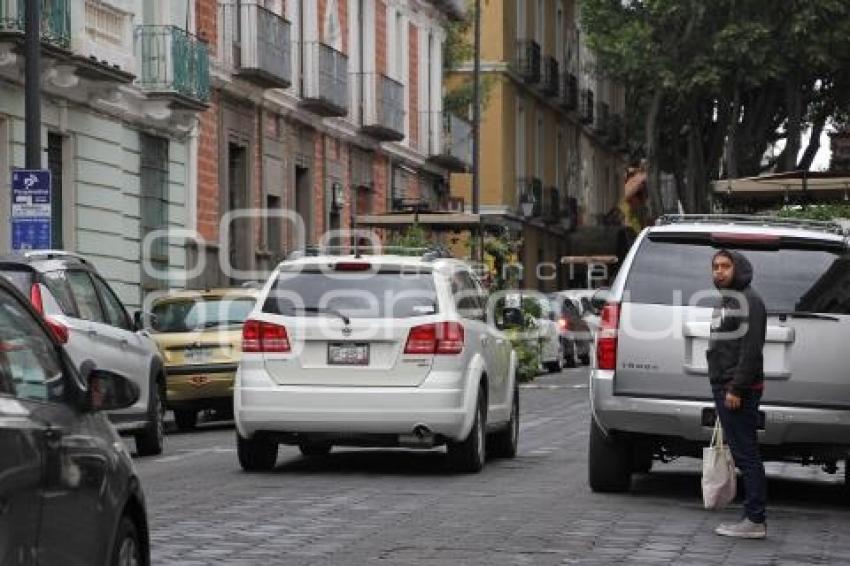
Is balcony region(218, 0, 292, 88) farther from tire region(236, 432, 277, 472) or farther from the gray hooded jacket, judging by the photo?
the gray hooded jacket

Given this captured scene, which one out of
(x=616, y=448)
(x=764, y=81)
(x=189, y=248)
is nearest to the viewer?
(x=616, y=448)

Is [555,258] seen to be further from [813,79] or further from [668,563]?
[668,563]

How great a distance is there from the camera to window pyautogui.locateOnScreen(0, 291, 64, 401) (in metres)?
6.40

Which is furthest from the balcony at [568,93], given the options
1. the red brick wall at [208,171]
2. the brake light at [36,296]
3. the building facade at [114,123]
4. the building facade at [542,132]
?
the brake light at [36,296]

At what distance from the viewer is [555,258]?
66.5 metres

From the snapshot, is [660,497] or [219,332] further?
[219,332]

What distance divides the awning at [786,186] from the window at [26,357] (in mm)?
19628

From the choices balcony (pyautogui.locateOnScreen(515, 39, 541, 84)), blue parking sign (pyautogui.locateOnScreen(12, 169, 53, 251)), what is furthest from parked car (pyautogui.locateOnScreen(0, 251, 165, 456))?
balcony (pyautogui.locateOnScreen(515, 39, 541, 84))

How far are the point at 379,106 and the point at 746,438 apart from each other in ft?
104

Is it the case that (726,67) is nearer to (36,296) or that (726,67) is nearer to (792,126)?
(792,126)

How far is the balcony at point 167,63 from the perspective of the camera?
3009cm

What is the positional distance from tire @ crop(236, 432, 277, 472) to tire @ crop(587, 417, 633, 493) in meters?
2.72

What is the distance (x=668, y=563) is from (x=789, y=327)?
2870 millimetres

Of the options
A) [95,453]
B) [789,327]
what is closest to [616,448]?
[789,327]
